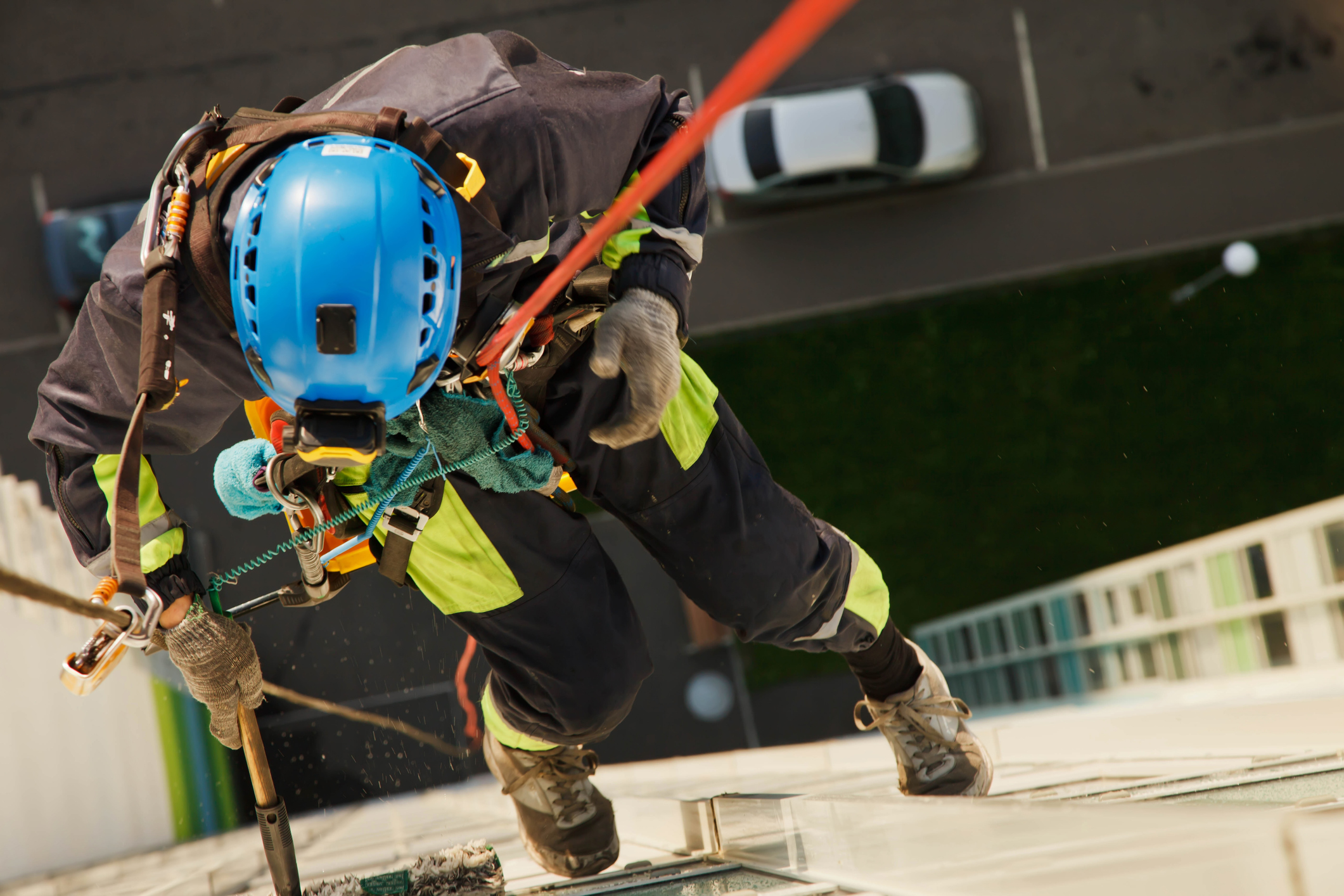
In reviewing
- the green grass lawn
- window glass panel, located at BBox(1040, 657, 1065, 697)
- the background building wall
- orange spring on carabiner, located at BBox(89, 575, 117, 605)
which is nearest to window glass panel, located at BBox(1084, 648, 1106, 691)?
window glass panel, located at BBox(1040, 657, 1065, 697)

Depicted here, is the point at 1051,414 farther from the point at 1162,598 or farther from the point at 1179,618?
the point at 1179,618

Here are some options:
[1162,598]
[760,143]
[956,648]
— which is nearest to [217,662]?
[1162,598]

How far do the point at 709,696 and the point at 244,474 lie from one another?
4587 millimetres

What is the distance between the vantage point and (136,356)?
3.94 feet

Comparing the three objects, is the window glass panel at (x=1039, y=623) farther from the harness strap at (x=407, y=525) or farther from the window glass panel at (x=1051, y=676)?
the harness strap at (x=407, y=525)

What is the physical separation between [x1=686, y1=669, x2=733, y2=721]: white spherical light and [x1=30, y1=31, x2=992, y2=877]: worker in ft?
12.9

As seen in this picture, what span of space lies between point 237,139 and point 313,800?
5016 mm

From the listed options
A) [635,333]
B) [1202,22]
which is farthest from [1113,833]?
[1202,22]

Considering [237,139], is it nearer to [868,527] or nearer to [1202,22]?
[868,527]

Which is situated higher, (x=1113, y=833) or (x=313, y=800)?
(x=1113, y=833)

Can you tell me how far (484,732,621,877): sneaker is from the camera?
A: 1.80 metres

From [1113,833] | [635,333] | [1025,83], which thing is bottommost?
[1113,833]

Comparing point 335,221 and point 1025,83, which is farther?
point 1025,83

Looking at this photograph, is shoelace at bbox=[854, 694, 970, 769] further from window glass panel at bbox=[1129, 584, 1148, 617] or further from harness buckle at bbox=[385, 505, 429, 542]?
window glass panel at bbox=[1129, 584, 1148, 617]
